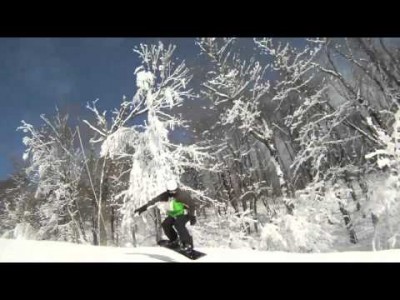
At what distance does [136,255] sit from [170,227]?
2.42 feet

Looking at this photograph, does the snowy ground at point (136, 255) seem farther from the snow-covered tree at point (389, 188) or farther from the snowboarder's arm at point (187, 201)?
the snow-covered tree at point (389, 188)

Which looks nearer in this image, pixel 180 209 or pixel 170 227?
pixel 180 209

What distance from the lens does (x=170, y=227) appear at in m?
Result: 6.62

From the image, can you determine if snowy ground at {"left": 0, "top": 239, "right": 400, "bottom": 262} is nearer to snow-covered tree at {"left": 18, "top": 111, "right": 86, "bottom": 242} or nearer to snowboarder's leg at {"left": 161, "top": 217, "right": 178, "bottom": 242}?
snowboarder's leg at {"left": 161, "top": 217, "right": 178, "bottom": 242}

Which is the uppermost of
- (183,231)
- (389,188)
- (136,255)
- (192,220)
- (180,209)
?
(389,188)

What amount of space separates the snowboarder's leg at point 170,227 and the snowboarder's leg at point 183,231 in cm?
17

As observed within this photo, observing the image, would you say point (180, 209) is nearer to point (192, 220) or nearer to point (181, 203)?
point (181, 203)

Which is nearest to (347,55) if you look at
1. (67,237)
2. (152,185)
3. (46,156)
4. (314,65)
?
(314,65)

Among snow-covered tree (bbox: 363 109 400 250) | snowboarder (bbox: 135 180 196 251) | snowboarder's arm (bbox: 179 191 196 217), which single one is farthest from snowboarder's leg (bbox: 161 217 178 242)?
snow-covered tree (bbox: 363 109 400 250)

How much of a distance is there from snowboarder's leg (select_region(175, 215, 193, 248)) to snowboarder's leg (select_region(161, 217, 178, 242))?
0.57 feet

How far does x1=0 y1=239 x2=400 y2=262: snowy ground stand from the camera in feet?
18.2

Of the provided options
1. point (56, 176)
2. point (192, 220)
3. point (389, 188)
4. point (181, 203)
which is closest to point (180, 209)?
point (181, 203)

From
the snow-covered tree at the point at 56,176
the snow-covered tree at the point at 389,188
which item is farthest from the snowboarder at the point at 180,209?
the snow-covered tree at the point at 56,176
